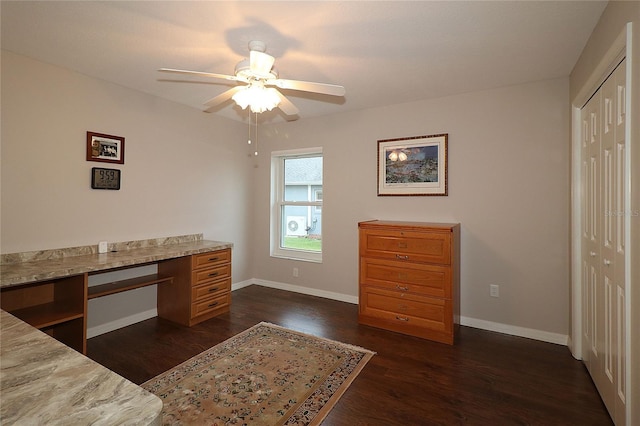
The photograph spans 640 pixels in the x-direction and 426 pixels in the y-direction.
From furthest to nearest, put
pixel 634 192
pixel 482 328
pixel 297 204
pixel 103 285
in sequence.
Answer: pixel 297 204 → pixel 482 328 → pixel 103 285 → pixel 634 192

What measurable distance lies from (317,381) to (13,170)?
297 cm

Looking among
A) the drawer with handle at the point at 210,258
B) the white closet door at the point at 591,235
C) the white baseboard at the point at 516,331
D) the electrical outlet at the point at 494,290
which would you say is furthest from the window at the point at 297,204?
the white closet door at the point at 591,235

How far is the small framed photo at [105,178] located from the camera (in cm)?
302

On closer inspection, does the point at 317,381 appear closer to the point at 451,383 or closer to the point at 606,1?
the point at 451,383

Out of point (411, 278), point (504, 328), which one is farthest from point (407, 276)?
point (504, 328)

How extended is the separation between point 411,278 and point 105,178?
10.6ft

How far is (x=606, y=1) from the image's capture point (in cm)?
181

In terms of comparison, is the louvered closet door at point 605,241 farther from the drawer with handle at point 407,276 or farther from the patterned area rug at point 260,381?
the patterned area rug at point 260,381

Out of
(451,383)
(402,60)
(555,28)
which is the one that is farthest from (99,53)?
(451,383)

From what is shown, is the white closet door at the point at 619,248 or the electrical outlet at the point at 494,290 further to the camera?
the electrical outlet at the point at 494,290

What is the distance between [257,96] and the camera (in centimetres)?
209

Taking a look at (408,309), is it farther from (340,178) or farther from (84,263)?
(84,263)

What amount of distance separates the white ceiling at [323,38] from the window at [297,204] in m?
1.68

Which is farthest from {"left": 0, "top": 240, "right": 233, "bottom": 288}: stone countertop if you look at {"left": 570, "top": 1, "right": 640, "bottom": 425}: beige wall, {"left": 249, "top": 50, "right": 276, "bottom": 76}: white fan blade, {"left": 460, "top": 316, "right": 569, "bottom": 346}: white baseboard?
{"left": 570, "top": 1, "right": 640, "bottom": 425}: beige wall
